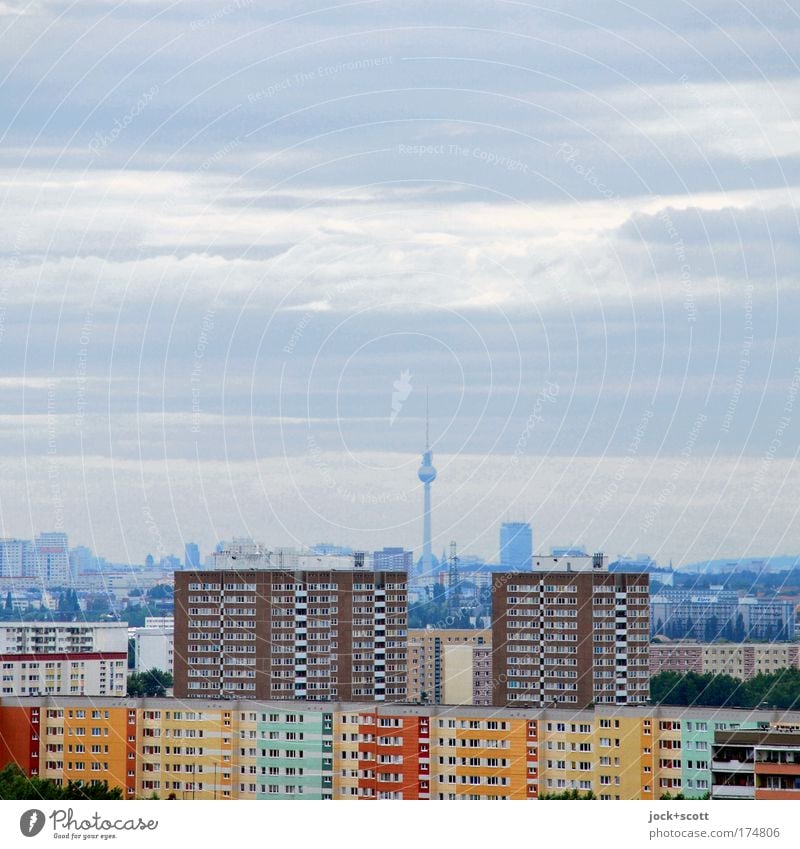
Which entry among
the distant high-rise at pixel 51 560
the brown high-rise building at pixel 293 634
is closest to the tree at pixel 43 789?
the distant high-rise at pixel 51 560

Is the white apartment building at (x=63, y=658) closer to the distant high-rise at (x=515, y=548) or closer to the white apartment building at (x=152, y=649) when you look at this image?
the white apartment building at (x=152, y=649)

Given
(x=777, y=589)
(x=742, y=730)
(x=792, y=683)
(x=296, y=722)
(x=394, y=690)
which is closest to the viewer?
(x=742, y=730)

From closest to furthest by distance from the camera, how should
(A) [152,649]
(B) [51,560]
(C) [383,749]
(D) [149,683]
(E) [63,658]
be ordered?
(C) [383,749] < (B) [51,560] < (D) [149,683] < (A) [152,649] < (E) [63,658]

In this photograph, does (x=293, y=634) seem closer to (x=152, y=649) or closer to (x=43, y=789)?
(x=152, y=649)

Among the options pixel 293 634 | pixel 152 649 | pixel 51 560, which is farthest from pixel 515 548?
pixel 152 649

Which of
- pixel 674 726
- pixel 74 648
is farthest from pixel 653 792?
pixel 74 648
